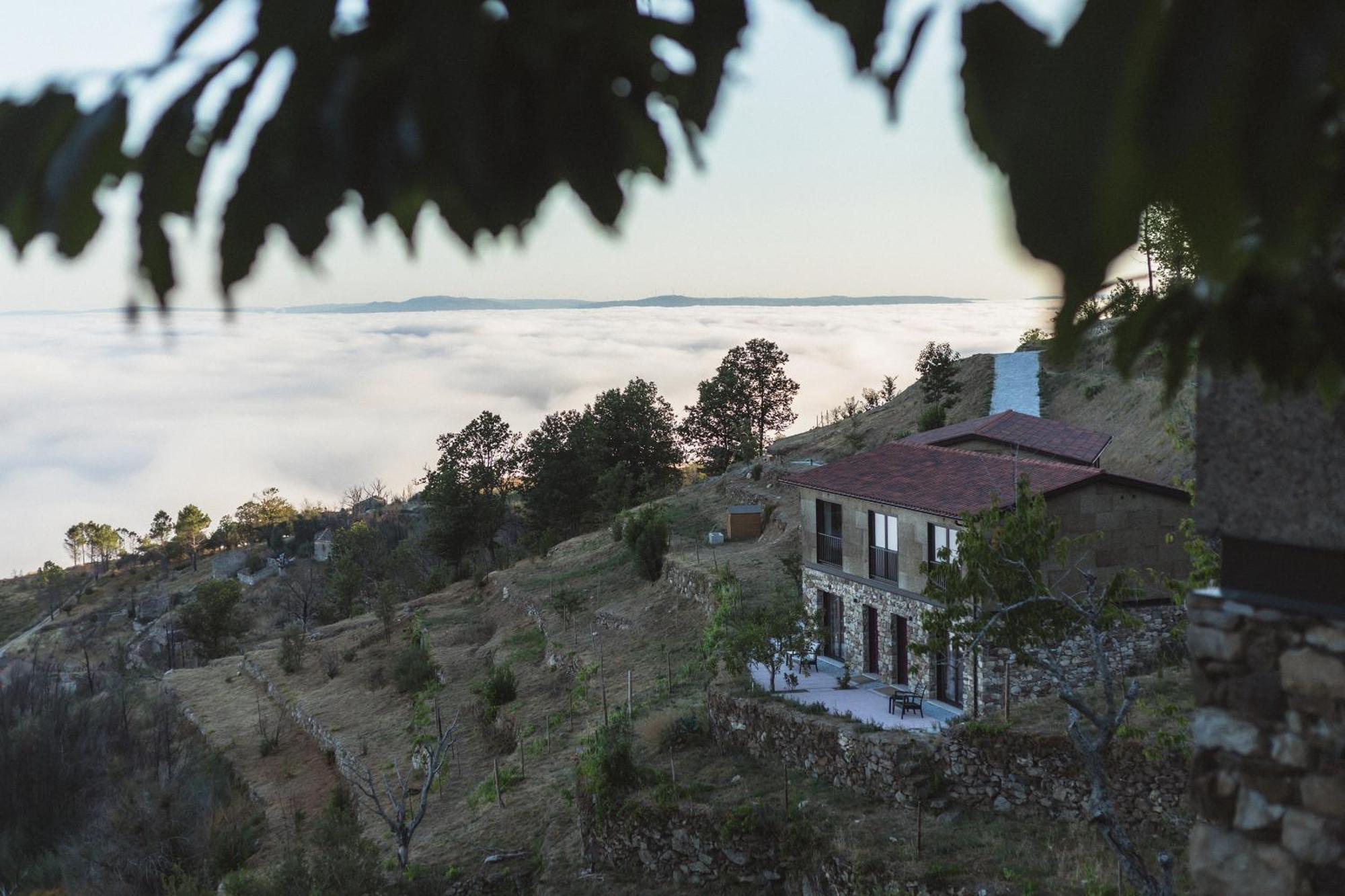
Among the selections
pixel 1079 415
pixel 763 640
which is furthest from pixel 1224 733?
pixel 1079 415

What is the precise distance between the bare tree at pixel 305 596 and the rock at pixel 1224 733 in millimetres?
47175

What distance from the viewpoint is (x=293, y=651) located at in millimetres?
37250

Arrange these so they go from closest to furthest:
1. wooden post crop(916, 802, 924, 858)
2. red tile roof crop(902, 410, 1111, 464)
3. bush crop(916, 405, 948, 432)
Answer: wooden post crop(916, 802, 924, 858), red tile roof crop(902, 410, 1111, 464), bush crop(916, 405, 948, 432)

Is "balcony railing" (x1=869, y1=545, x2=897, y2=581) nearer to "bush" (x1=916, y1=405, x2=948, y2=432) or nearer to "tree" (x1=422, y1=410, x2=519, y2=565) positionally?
"bush" (x1=916, y1=405, x2=948, y2=432)

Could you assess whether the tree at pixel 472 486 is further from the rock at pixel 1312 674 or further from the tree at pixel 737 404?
the rock at pixel 1312 674

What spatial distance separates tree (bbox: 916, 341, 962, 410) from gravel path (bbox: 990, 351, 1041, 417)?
76.0 inches

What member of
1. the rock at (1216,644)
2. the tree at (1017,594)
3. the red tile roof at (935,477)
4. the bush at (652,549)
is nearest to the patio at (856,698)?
the tree at (1017,594)

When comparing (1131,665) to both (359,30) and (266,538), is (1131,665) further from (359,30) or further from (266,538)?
(266,538)

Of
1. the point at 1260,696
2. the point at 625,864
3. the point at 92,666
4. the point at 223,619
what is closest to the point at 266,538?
the point at 92,666

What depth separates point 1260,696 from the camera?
341 centimetres

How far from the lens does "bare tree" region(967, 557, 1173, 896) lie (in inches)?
364

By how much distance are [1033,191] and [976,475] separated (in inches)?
765

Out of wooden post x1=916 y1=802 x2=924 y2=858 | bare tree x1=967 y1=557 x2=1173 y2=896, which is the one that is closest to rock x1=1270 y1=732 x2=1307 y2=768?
bare tree x1=967 y1=557 x2=1173 y2=896

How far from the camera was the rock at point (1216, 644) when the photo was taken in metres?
3.48
